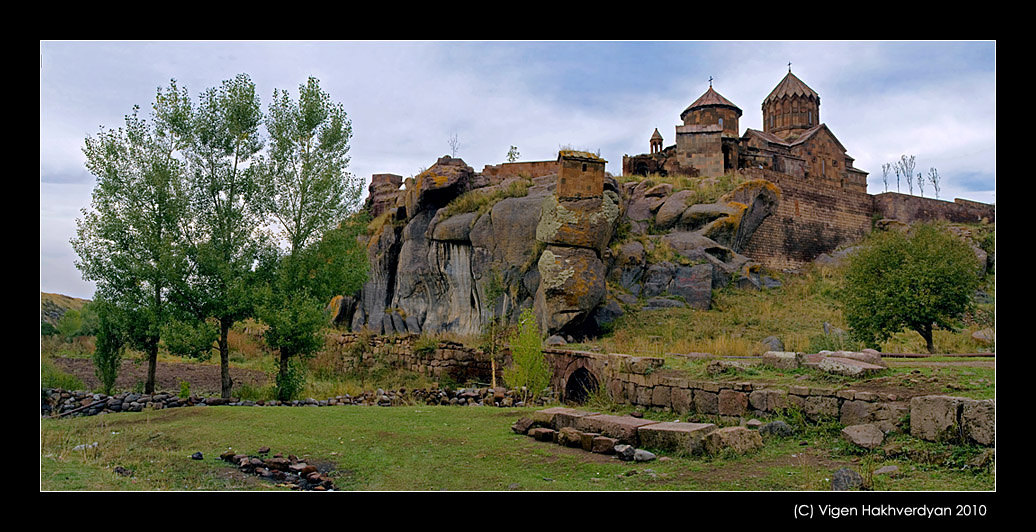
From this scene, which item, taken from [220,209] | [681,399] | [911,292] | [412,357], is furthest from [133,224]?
[911,292]

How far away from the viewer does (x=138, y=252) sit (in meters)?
15.6

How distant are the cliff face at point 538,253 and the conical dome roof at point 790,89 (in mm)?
23498

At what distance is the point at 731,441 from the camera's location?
730 centimetres

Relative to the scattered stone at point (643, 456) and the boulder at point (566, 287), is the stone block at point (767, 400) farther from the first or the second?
the boulder at point (566, 287)

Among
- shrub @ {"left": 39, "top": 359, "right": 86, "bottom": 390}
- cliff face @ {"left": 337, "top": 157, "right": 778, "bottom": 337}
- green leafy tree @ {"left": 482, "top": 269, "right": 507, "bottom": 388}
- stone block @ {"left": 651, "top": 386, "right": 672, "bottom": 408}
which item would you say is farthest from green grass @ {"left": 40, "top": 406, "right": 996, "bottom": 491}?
cliff face @ {"left": 337, "top": 157, "right": 778, "bottom": 337}

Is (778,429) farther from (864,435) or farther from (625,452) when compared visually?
(625,452)

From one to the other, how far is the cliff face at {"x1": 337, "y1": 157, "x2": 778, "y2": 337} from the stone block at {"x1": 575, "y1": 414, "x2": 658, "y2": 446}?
10.2 metres

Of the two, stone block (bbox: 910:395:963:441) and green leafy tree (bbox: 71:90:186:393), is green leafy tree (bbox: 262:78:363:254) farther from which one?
stone block (bbox: 910:395:963:441)

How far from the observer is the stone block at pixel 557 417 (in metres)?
9.02

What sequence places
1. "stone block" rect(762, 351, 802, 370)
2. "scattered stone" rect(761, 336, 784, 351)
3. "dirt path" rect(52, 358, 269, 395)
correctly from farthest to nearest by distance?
"dirt path" rect(52, 358, 269, 395), "scattered stone" rect(761, 336, 784, 351), "stone block" rect(762, 351, 802, 370)

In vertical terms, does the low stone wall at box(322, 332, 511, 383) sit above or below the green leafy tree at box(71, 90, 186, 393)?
below

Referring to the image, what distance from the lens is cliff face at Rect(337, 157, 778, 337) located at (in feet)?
64.6

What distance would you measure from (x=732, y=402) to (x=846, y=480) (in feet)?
11.8
